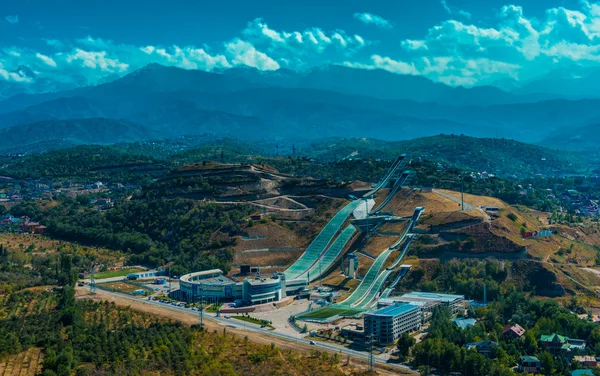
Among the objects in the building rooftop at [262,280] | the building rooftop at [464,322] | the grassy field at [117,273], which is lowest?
the building rooftop at [464,322]

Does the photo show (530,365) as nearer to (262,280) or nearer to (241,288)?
(262,280)

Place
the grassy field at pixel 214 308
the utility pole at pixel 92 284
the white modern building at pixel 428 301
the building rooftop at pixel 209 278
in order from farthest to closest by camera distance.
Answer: the building rooftop at pixel 209 278 → the utility pole at pixel 92 284 → the grassy field at pixel 214 308 → the white modern building at pixel 428 301

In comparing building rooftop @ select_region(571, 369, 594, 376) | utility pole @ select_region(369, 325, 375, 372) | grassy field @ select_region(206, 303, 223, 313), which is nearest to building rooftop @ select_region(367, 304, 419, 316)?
utility pole @ select_region(369, 325, 375, 372)

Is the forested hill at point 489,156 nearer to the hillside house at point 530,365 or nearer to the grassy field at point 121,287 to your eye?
the grassy field at point 121,287

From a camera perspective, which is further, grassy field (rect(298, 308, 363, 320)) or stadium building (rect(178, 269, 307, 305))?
stadium building (rect(178, 269, 307, 305))

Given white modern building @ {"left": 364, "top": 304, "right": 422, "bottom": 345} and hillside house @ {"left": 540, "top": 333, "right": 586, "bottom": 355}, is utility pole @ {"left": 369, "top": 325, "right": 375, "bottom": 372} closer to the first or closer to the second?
white modern building @ {"left": 364, "top": 304, "right": 422, "bottom": 345}

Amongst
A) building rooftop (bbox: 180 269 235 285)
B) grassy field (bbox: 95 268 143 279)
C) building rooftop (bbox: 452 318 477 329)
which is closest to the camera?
building rooftop (bbox: 452 318 477 329)

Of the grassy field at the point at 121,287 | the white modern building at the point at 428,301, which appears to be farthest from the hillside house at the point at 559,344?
the grassy field at the point at 121,287
